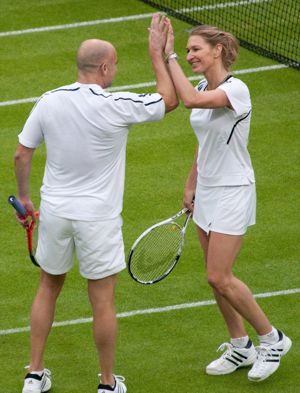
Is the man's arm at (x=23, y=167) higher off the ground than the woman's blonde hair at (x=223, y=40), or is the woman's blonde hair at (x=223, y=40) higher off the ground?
the woman's blonde hair at (x=223, y=40)

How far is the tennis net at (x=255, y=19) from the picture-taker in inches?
643

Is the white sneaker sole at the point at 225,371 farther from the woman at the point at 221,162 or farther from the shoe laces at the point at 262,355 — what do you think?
the woman at the point at 221,162

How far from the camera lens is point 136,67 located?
15.6 metres

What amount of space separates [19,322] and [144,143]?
396 cm

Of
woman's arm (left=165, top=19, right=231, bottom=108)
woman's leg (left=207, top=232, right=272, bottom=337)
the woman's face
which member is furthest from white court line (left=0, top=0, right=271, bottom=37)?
woman's leg (left=207, top=232, right=272, bottom=337)

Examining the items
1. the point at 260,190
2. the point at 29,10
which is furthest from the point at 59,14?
the point at 260,190

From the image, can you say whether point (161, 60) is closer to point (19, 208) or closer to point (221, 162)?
point (221, 162)

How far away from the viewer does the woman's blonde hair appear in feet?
29.1

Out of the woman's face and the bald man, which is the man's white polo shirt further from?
the woman's face

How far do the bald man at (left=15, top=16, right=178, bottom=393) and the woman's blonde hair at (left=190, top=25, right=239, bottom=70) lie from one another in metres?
0.45

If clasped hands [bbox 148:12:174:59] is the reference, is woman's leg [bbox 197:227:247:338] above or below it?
below

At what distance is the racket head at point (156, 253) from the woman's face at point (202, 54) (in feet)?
3.95

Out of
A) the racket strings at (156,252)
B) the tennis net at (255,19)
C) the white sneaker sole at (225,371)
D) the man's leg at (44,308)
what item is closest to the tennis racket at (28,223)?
the man's leg at (44,308)

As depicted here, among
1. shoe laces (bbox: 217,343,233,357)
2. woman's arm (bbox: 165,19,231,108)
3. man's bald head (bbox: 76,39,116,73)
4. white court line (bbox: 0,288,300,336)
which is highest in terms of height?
man's bald head (bbox: 76,39,116,73)
